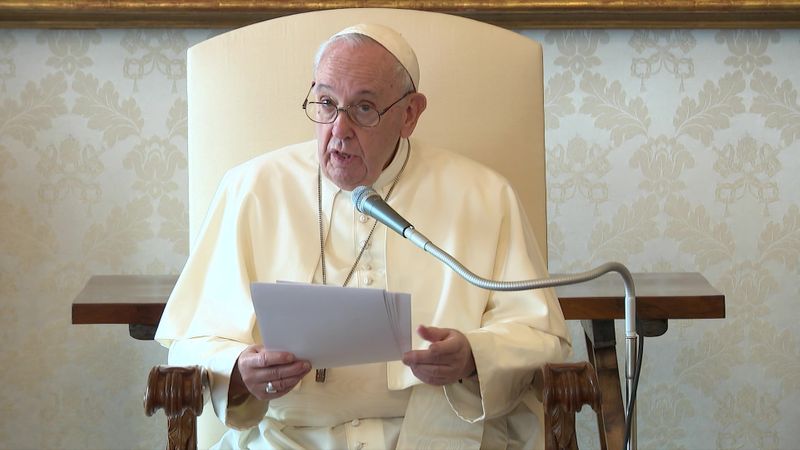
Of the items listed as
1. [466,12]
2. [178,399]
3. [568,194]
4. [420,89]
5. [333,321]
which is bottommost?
[178,399]

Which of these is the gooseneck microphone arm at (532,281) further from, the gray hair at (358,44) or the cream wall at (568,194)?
the cream wall at (568,194)

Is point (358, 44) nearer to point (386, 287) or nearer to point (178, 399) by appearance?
point (386, 287)

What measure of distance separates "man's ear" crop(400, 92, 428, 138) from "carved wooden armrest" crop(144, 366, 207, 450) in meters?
0.85

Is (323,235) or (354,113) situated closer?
(354,113)

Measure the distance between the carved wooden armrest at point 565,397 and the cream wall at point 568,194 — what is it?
1.63 meters

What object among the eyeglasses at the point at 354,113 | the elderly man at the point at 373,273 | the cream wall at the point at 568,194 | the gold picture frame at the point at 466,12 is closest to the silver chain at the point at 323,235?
the elderly man at the point at 373,273

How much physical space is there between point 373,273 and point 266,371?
1.81ft

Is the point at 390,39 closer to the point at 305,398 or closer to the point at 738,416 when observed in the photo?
the point at 305,398

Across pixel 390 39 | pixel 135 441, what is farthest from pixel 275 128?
pixel 135 441

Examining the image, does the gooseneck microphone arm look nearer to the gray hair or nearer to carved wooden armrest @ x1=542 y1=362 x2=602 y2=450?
carved wooden armrest @ x1=542 y1=362 x2=602 y2=450

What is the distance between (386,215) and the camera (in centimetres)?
210

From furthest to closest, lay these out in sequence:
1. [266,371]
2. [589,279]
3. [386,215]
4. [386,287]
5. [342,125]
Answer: [386,287], [342,125], [266,371], [386,215], [589,279]

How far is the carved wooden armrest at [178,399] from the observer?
230 centimetres

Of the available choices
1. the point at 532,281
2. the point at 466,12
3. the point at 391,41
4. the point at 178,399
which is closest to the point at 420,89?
the point at 391,41
